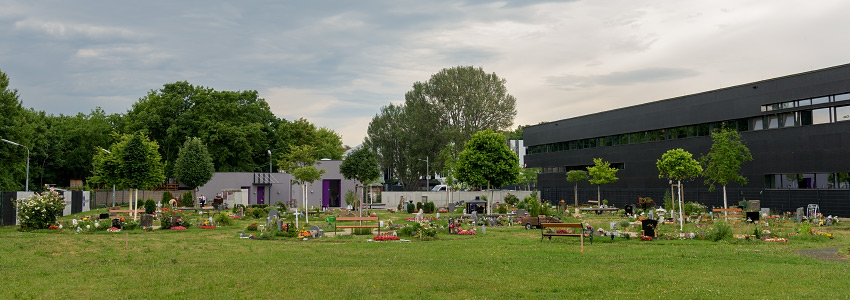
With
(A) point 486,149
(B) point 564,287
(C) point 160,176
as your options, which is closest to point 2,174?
(C) point 160,176

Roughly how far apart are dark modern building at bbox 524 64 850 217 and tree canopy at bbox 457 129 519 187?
53.5 ft

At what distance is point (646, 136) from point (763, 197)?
13454 mm

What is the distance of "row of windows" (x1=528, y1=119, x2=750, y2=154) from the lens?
46.6 meters

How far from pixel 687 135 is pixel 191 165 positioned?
41257 mm

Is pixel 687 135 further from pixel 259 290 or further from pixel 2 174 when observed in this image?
pixel 2 174

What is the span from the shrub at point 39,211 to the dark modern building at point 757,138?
41073 millimetres

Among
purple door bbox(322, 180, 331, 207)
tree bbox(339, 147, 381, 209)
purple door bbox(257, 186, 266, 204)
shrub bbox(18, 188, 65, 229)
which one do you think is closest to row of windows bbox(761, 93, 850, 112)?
tree bbox(339, 147, 381, 209)

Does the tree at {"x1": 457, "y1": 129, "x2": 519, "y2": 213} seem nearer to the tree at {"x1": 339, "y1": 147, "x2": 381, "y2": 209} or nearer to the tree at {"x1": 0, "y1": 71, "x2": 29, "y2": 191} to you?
the tree at {"x1": 339, "y1": 147, "x2": 381, "y2": 209}

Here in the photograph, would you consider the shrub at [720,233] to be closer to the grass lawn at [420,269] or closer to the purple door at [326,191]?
the grass lawn at [420,269]

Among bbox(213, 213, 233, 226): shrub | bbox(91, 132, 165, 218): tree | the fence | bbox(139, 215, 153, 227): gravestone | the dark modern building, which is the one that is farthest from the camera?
the dark modern building

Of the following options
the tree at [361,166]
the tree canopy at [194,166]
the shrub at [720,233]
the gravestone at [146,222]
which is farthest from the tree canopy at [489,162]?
the tree canopy at [194,166]

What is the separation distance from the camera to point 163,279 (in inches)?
513

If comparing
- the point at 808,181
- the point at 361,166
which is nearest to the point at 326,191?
the point at 361,166

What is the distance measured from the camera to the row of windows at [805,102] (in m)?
37.6
